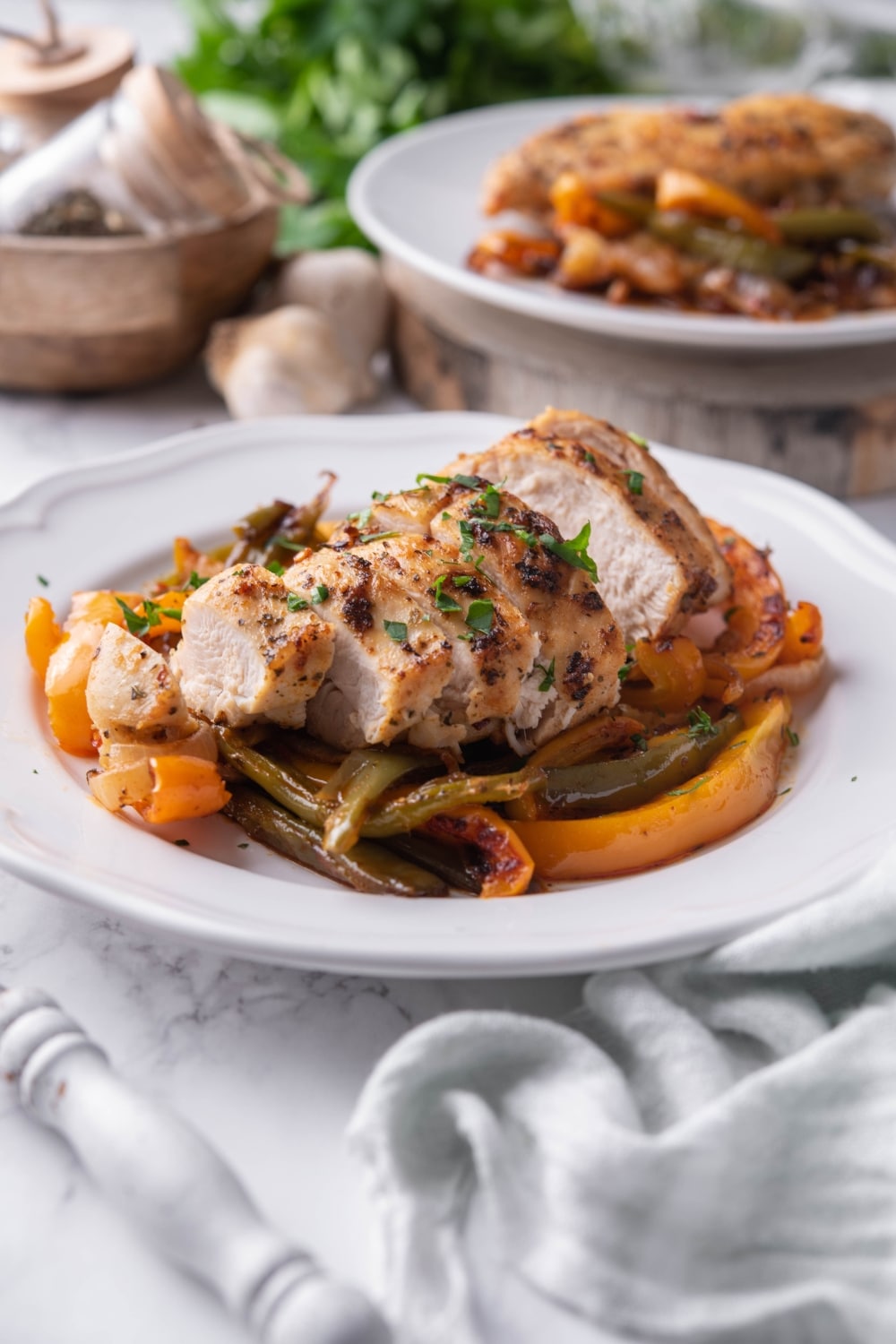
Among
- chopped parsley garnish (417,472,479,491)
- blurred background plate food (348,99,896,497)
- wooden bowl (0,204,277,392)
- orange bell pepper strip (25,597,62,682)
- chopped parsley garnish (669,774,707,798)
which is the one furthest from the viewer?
wooden bowl (0,204,277,392)

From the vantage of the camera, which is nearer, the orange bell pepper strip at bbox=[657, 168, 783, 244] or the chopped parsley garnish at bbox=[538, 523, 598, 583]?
the chopped parsley garnish at bbox=[538, 523, 598, 583]

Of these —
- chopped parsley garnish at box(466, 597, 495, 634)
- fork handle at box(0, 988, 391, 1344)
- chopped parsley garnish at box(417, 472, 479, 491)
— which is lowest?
fork handle at box(0, 988, 391, 1344)

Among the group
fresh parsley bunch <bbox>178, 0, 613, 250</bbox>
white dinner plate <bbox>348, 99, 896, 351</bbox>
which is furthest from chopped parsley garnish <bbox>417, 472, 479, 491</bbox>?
fresh parsley bunch <bbox>178, 0, 613, 250</bbox>

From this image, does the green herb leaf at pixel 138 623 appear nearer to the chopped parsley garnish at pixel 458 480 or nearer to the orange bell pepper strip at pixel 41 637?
the orange bell pepper strip at pixel 41 637

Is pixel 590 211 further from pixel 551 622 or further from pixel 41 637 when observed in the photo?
pixel 41 637

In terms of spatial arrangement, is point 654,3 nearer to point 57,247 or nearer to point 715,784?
point 57,247

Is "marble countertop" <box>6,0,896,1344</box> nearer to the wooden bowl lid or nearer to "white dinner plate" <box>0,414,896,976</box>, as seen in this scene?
"white dinner plate" <box>0,414,896,976</box>
